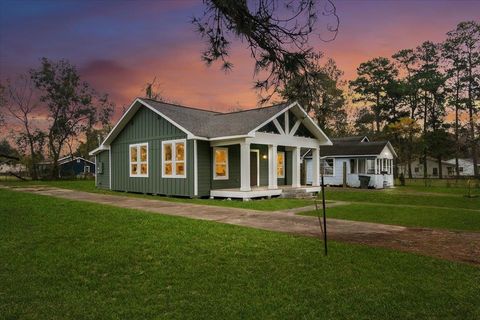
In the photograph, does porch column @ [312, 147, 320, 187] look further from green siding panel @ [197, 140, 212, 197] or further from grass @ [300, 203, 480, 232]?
grass @ [300, 203, 480, 232]

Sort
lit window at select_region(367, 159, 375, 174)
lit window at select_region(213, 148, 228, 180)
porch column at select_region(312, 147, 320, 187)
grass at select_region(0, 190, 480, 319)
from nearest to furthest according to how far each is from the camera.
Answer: grass at select_region(0, 190, 480, 319), lit window at select_region(213, 148, 228, 180), porch column at select_region(312, 147, 320, 187), lit window at select_region(367, 159, 375, 174)

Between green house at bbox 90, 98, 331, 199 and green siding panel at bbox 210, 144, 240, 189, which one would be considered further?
green siding panel at bbox 210, 144, 240, 189

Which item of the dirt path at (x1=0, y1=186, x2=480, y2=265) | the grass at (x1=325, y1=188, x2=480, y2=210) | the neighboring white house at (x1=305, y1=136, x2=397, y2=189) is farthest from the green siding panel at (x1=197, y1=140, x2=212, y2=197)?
the neighboring white house at (x1=305, y1=136, x2=397, y2=189)

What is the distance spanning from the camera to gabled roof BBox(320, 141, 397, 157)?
28.0m

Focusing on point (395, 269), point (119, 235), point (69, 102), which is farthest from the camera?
point (69, 102)

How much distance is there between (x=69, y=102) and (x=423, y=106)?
4611 cm

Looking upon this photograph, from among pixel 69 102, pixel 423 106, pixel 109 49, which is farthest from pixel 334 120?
pixel 109 49

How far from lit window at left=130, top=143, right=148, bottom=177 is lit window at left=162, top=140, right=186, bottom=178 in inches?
71.5

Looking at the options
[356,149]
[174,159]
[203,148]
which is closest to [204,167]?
[203,148]

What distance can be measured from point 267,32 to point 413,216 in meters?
8.76

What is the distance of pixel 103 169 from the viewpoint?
2400cm

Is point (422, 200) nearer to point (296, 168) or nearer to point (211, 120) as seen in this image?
point (296, 168)

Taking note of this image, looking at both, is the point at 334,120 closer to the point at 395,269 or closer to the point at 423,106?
the point at 423,106

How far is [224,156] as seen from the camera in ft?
60.5
